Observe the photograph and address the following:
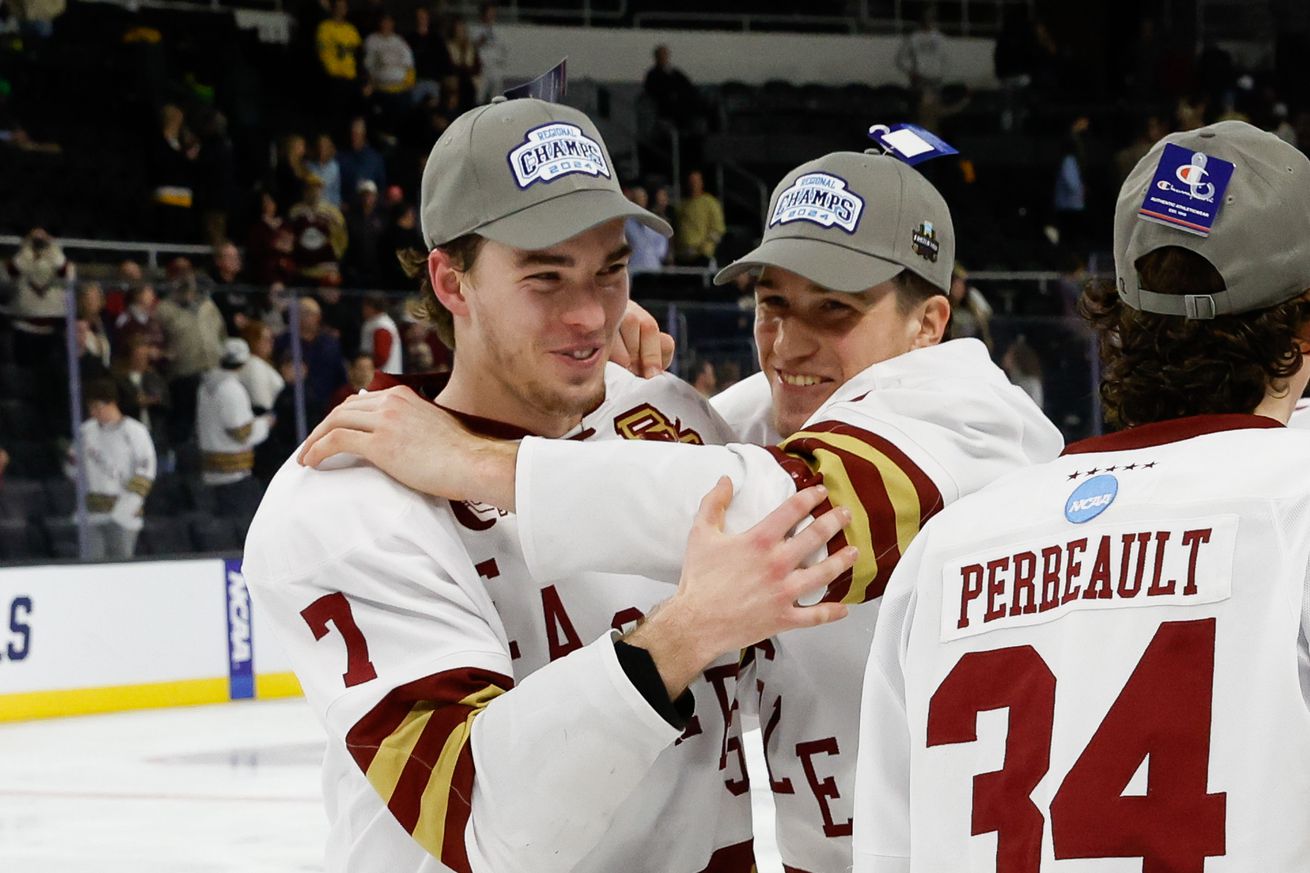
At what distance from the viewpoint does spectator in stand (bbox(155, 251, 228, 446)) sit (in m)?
8.51

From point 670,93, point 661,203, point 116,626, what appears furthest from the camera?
point 670,93

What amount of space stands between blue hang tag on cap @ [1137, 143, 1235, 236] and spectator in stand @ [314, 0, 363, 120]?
12816mm

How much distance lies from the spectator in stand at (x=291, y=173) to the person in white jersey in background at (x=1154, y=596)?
432 inches

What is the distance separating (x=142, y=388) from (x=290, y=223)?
3.29 m

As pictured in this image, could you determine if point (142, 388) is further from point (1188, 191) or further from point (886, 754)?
point (1188, 191)

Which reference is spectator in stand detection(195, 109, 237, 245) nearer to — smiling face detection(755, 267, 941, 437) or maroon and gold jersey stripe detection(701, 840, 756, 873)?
smiling face detection(755, 267, 941, 437)


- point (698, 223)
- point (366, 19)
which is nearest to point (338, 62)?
point (366, 19)

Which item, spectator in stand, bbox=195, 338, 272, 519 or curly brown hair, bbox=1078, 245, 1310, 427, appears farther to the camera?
spectator in stand, bbox=195, 338, 272, 519

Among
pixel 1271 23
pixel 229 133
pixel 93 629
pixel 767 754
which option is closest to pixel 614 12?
pixel 229 133

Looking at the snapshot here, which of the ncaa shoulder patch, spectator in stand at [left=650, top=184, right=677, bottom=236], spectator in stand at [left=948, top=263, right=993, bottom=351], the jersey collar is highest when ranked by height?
the jersey collar

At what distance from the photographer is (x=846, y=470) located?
5.91 ft

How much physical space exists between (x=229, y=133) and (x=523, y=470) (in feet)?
38.3

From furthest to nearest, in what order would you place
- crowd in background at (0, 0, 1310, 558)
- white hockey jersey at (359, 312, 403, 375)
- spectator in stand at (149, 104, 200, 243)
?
spectator in stand at (149, 104, 200, 243) < white hockey jersey at (359, 312, 403, 375) < crowd in background at (0, 0, 1310, 558)

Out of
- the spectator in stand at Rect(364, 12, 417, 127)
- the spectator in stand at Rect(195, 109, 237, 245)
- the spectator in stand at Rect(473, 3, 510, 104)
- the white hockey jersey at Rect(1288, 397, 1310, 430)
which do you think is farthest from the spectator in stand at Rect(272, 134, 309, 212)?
the white hockey jersey at Rect(1288, 397, 1310, 430)
